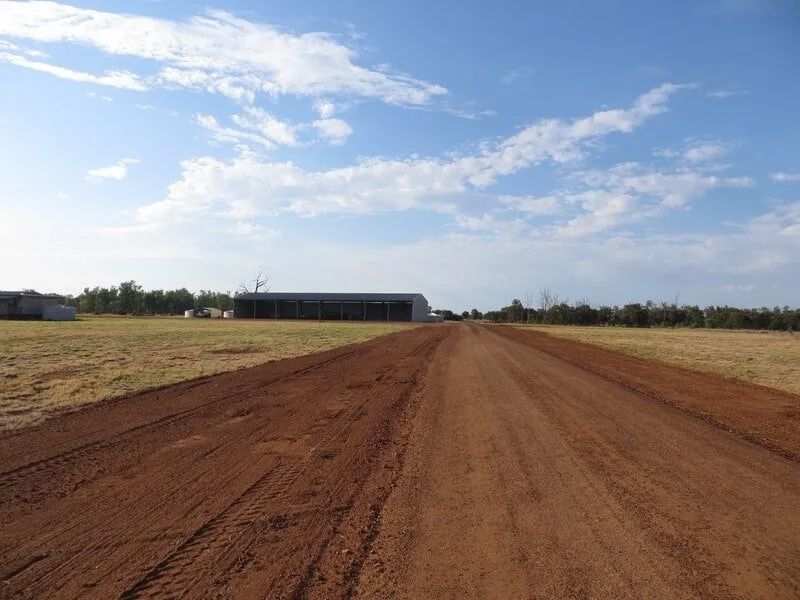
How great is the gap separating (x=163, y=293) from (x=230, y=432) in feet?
428

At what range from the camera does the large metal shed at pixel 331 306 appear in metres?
95.2

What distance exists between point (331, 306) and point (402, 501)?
94696 mm

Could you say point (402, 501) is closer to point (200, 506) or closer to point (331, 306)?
point (200, 506)

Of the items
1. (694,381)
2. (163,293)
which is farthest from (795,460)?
(163,293)

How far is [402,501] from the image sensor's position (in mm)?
5559

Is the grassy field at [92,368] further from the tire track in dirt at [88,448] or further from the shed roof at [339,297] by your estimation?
the shed roof at [339,297]

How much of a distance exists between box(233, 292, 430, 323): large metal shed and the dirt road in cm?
8300

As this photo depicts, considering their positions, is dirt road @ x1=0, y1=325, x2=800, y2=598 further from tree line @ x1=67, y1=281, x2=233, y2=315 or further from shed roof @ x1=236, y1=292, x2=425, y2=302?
tree line @ x1=67, y1=281, x2=233, y2=315

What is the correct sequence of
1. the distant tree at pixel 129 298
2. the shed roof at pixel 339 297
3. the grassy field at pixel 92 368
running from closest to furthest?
the grassy field at pixel 92 368, the shed roof at pixel 339 297, the distant tree at pixel 129 298

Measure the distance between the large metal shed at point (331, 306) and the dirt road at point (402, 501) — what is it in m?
83.0

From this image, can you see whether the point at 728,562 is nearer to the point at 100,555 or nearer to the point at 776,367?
the point at 100,555

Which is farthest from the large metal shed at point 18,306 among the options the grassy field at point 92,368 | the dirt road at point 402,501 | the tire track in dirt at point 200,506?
the tire track in dirt at point 200,506

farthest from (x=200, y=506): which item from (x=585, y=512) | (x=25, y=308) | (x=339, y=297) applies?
(x=339, y=297)

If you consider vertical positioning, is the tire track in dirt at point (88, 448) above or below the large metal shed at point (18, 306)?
below
